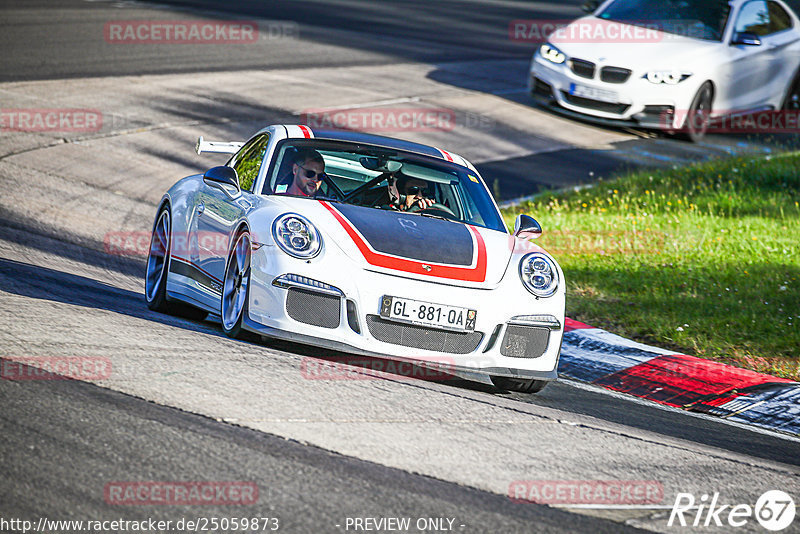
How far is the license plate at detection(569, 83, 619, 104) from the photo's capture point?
16.2 meters

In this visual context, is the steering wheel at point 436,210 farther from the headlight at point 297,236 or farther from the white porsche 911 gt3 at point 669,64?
the white porsche 911 gt3 at point 669,64

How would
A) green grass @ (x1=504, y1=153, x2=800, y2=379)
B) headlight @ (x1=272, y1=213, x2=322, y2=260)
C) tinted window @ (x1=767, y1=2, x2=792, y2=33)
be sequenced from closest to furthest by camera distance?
headlight @ (x1=272, y1=213, x2=322, y2=260), green grass @ (x1=504, y1=153, x2=800, y2=379), tinted window @ (x1=767, y1=2, x2=792, y2=33)

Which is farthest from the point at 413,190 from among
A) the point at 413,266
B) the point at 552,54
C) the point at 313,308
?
the point at 552,54

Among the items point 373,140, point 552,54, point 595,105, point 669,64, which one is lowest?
point 595,105

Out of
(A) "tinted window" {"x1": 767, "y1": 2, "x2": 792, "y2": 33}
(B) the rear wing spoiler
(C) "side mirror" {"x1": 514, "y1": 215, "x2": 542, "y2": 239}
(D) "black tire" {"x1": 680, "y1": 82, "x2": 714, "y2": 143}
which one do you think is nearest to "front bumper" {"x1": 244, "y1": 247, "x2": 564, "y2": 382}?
(C) "side mirror" {"x1": 514, "y1": 215, "x2": 542, "y2": 239}

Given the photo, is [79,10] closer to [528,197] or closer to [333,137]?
[528,197]

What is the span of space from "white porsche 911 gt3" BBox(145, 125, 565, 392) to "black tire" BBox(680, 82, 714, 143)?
9666mm

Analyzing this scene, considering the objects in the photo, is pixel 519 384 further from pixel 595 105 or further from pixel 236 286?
pixel 595 105

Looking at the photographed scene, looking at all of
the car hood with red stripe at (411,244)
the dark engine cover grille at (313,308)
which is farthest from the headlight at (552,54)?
the dark engine cover grille at (313,308)

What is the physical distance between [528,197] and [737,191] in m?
2.50

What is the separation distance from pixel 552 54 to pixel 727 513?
12864 millimetres

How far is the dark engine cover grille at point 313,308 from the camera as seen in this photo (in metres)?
5.92

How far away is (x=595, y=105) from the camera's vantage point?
16.5 metres

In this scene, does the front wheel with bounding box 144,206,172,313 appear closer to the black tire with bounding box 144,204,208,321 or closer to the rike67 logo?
the black tire with bounding box 144,204,208,321
